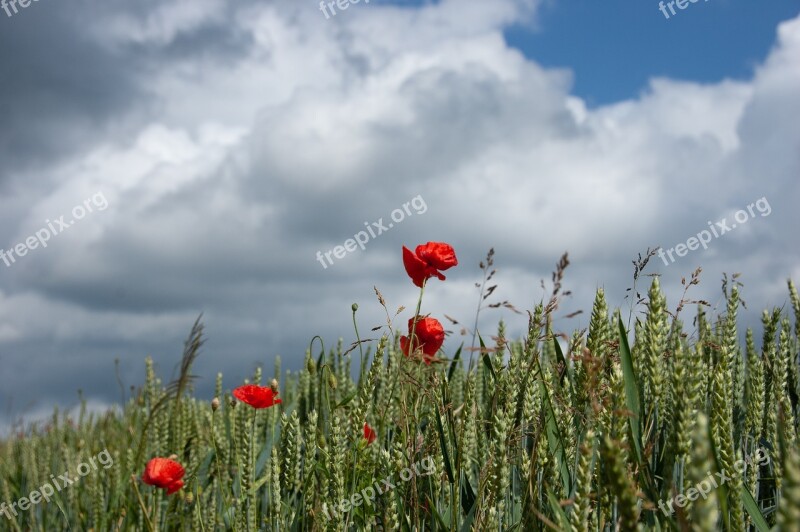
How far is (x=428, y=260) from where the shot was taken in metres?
2.67

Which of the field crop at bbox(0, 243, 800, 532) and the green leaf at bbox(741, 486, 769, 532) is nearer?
the field crop at bbox(0, 243, 800, 532)

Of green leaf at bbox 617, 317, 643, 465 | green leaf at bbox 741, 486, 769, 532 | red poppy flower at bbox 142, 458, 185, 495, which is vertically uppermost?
green leaf at bbox 617, 317, 643, 465

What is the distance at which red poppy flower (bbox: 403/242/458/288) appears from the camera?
2.65 metres

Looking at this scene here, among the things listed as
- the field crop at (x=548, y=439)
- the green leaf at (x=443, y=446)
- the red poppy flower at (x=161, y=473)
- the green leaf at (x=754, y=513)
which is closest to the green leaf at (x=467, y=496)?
the field crop at (x=548, y=439)

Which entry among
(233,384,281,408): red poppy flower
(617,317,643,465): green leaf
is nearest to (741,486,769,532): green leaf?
(617,317,643,465): green leaf

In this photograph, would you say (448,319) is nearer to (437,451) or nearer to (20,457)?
(437,451)

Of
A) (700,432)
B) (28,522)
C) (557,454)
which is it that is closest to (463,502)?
(557,454)

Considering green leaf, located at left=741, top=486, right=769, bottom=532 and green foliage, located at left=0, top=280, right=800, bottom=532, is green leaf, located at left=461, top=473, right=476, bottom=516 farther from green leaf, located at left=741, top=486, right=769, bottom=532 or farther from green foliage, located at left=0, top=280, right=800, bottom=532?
green leaf, located at left=741, top=486, right=769, bottom=532

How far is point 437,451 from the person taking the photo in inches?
92.3

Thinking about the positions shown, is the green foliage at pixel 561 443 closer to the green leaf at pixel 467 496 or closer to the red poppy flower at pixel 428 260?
the green leaf at pixel 467 496

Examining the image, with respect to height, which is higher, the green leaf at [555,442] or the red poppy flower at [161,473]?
the green leaf at [555,442]

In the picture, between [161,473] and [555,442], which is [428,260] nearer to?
[555,442]

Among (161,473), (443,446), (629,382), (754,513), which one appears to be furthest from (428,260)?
(161,473)

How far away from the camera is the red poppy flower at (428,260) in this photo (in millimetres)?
2654
